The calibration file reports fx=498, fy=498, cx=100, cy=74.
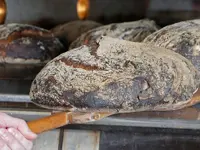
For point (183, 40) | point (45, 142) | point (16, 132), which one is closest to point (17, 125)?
point (16, 132)

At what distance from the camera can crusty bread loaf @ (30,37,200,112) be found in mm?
1002

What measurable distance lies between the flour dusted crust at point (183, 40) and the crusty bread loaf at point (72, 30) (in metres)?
0.72

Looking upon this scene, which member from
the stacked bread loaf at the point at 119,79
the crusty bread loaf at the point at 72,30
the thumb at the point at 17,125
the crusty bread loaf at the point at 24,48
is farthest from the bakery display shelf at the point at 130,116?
the crusty bread loaf at the point at 72,30

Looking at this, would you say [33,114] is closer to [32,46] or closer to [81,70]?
[81,70]

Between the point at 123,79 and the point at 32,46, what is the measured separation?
871 millimetres

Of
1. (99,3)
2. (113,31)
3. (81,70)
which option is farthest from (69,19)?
(81,70)

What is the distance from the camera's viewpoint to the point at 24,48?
1800 mm

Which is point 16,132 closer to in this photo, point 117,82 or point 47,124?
point 47,124

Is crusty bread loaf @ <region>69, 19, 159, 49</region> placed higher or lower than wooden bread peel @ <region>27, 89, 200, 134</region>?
higher

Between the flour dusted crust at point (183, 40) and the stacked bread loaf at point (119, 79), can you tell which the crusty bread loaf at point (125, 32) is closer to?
the flour dusted crust at point (183, 40)

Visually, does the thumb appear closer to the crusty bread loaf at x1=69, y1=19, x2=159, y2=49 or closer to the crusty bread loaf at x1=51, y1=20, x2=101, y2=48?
the crusty bread loaf at x1=69, y1=19, x2=159, y2=49

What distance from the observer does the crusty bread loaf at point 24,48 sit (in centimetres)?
178

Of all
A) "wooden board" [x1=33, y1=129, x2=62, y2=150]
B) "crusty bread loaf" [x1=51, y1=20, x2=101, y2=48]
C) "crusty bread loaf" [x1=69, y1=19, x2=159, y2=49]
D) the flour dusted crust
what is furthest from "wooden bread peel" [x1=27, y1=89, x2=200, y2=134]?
"crusty bread loaf" [x1=51, y1=20, x2=101, y2=48]

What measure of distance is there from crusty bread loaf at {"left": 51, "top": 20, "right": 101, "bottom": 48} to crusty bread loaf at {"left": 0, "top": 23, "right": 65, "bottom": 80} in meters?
0.22
